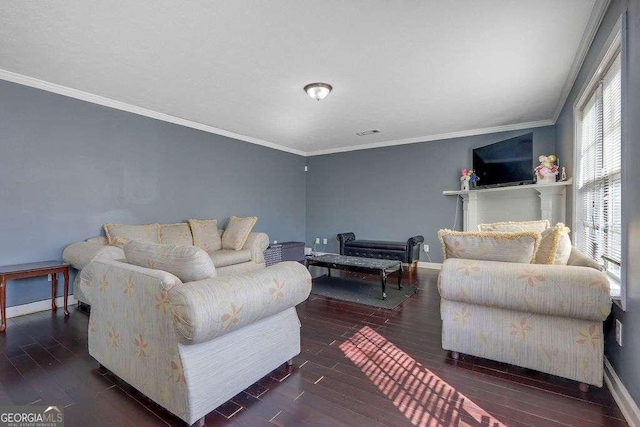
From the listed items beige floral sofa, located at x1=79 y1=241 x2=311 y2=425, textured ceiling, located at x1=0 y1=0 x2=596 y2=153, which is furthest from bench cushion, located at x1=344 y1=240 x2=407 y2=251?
beige floral sofa, located at x1=79 y1=241 x2=311 y2=425

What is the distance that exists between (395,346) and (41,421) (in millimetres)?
2196

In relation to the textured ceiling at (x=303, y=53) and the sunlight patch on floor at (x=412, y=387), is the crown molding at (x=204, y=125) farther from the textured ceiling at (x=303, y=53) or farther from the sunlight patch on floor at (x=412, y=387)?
the sunlight patch on floor at (x=412, y=387)

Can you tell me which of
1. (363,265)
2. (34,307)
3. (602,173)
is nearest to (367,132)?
(363,265)

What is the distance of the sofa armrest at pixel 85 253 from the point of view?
2916mm

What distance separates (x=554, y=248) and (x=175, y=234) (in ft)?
13.7

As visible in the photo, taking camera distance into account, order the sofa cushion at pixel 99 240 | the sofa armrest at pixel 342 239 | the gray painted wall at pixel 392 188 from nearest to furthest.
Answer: the sofa cushion at pixel 99 240 → the gray painted wall at pixel 392 188 → the sofa armrest at pixel 342 239

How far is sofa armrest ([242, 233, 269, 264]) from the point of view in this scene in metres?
4.47

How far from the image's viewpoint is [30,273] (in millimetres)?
2809

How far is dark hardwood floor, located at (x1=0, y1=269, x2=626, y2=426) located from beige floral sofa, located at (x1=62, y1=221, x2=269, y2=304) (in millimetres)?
777

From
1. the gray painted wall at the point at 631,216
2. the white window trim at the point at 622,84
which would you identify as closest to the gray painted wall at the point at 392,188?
the white window trim at the point at 622,84

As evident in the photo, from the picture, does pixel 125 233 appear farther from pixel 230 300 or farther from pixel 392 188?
pixel 392 188

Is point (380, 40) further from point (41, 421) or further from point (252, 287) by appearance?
point (41, 421)

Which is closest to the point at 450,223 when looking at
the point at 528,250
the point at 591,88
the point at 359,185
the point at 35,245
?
the point at 359,185

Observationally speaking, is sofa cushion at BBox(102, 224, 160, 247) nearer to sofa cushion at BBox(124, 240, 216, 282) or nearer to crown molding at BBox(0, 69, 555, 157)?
crown molding at BBox(0, 69, 555, 157)
